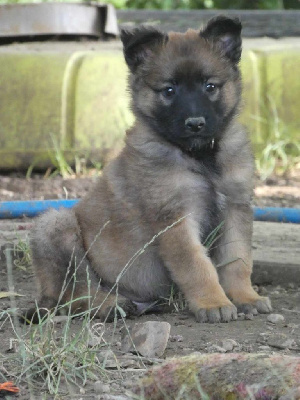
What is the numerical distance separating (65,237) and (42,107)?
3554mm

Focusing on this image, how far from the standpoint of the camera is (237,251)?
13.9 ft

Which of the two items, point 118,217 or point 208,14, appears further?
point 208,14

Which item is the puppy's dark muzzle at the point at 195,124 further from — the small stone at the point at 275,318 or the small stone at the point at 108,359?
the small stone at the point at 108,359

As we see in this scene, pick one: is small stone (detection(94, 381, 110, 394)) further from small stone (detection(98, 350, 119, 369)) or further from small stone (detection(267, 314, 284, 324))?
small stone (detection(267, 314, 284, 324))

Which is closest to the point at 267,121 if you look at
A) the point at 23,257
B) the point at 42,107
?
the point at 42,107

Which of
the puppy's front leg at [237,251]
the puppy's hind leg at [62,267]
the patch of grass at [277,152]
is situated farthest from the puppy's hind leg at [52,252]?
the patch of grass at [277,152]

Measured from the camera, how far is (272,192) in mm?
6762

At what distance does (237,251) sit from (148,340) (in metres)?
1.07

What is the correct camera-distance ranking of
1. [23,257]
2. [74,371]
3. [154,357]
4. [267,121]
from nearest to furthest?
[74,371] < [154,357] < [23,257] < [267,121]

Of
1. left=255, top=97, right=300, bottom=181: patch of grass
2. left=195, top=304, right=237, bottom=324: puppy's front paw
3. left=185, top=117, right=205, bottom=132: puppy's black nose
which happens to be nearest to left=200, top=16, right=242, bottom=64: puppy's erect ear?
left=185, top=117, right=205, bottom=132: puppy's black nose

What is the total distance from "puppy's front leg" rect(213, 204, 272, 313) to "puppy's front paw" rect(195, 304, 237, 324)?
27 cm

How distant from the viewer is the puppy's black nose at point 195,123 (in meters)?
4.01

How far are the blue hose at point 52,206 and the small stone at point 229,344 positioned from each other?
94.6 inches

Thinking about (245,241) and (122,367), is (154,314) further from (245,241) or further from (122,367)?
(122,367)
